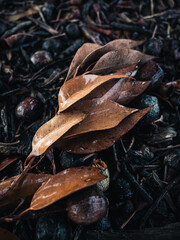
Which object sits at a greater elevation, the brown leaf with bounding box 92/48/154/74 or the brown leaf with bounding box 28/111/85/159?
the brown leaf with bounding box 92/48/154/74

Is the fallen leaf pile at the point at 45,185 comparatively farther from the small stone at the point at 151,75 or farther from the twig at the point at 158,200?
the small stone at the point at 151,75

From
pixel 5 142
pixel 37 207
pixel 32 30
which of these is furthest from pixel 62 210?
pixel 32 30

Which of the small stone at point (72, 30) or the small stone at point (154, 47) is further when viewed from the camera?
the small stone at point (72, 30)

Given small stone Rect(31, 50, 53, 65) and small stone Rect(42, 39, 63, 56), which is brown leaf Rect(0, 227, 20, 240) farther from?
small stone Rect(42, 39, 63, 56)

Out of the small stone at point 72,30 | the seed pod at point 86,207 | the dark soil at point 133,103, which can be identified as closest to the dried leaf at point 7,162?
the dark soil at point 133,103

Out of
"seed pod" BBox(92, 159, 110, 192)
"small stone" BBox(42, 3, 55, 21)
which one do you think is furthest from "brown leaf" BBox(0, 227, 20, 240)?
"small stone" BBox(42, 3, 55, 21)

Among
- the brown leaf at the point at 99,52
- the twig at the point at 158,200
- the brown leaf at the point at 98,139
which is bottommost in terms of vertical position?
the twig at the point at 158,200
